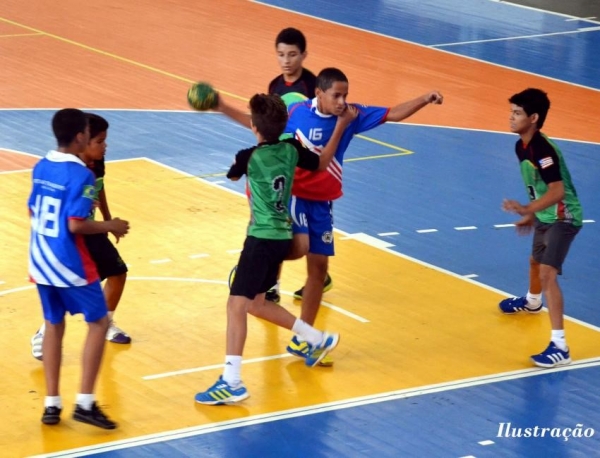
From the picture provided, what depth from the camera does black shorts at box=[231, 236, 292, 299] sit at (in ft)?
28.2

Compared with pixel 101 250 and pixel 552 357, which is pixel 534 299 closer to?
pixel 552 357

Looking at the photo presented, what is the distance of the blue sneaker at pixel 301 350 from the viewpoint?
9320 mm

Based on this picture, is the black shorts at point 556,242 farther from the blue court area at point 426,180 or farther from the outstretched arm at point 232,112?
the outstretched arm at point 232,112

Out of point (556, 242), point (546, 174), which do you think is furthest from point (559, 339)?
point (546, 174)

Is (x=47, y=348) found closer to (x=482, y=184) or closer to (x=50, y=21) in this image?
(x=482, y=184)

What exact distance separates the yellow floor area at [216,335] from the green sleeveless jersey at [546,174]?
3.26 ft

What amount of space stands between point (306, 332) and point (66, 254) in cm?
197

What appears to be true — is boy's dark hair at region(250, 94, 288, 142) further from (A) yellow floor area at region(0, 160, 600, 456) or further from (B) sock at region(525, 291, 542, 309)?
(B) sock at region(525, 291, 542, 309)

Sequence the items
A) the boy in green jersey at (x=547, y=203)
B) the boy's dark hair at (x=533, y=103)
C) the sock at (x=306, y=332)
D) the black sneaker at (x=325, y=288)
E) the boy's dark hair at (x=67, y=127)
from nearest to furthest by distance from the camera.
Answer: the boy's dark hair at (x=67, y=127)
the sock at (x=306, y=332)
the boy in green jersey at (x=547, y=203)
the boy's dark hair at (x=533, y=103)
the black sneaker at (x=325, y=288)

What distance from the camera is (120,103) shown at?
17469 mm

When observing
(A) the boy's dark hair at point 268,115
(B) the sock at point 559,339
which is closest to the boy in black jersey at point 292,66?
(A) the boy's dark hair at point 268,115

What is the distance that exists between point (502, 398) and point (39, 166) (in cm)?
351

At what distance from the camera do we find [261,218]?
8.64m

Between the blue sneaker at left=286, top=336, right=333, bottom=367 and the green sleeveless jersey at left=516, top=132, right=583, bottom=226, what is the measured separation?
78.9 inches
